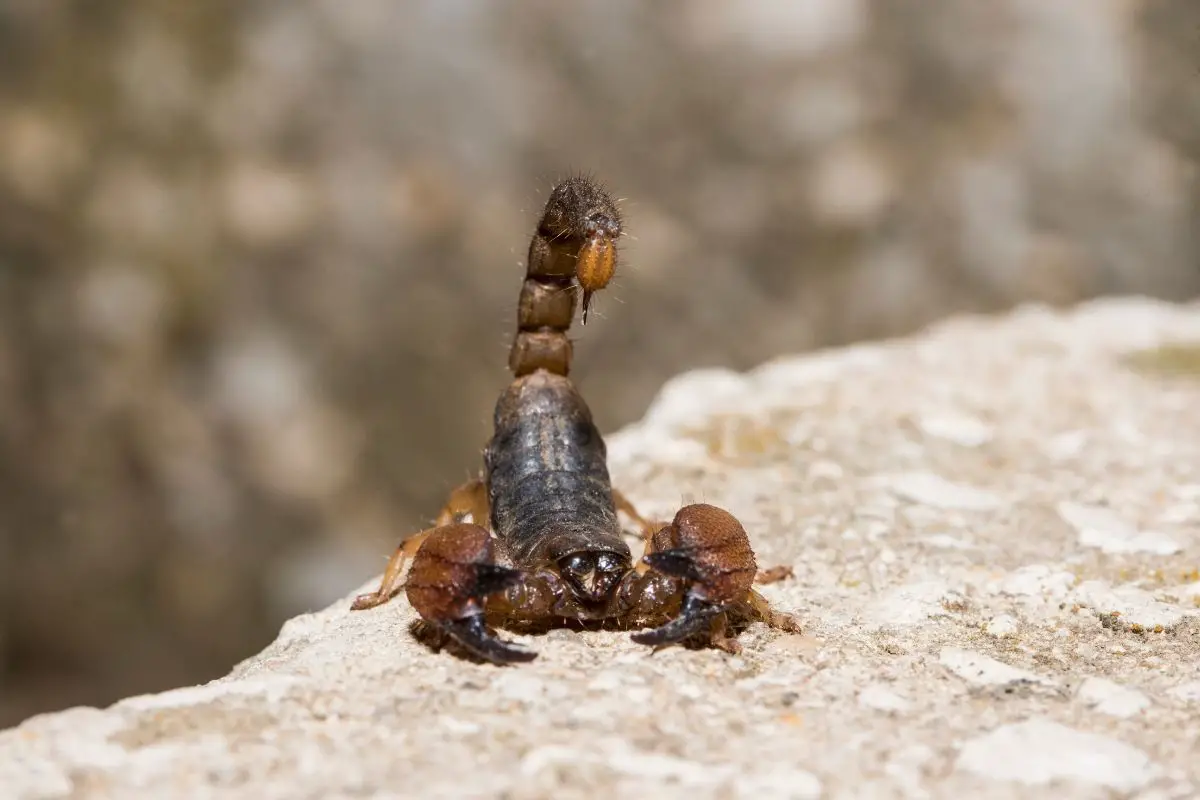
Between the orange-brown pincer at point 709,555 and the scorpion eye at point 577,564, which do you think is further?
the scorpion eye at point 577,564

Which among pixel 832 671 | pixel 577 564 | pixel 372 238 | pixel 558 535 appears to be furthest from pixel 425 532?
pixel 372 238

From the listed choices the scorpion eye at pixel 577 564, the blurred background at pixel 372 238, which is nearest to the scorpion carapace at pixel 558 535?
the scorpion eye at pixel 577 564

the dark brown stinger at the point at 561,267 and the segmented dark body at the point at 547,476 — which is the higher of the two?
the dark brown stinger at the point at 561,267

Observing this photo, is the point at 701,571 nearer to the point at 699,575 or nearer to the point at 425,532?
the point at 699,575

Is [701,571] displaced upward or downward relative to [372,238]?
downward

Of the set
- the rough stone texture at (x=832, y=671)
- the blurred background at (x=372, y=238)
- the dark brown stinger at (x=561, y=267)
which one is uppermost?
the blurred background at (x=372, y=238)

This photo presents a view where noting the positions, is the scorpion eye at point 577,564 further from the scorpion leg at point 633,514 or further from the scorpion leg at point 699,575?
the scorpion leg at point 633,514

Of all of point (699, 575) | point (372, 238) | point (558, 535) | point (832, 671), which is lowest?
point (832, 671)
